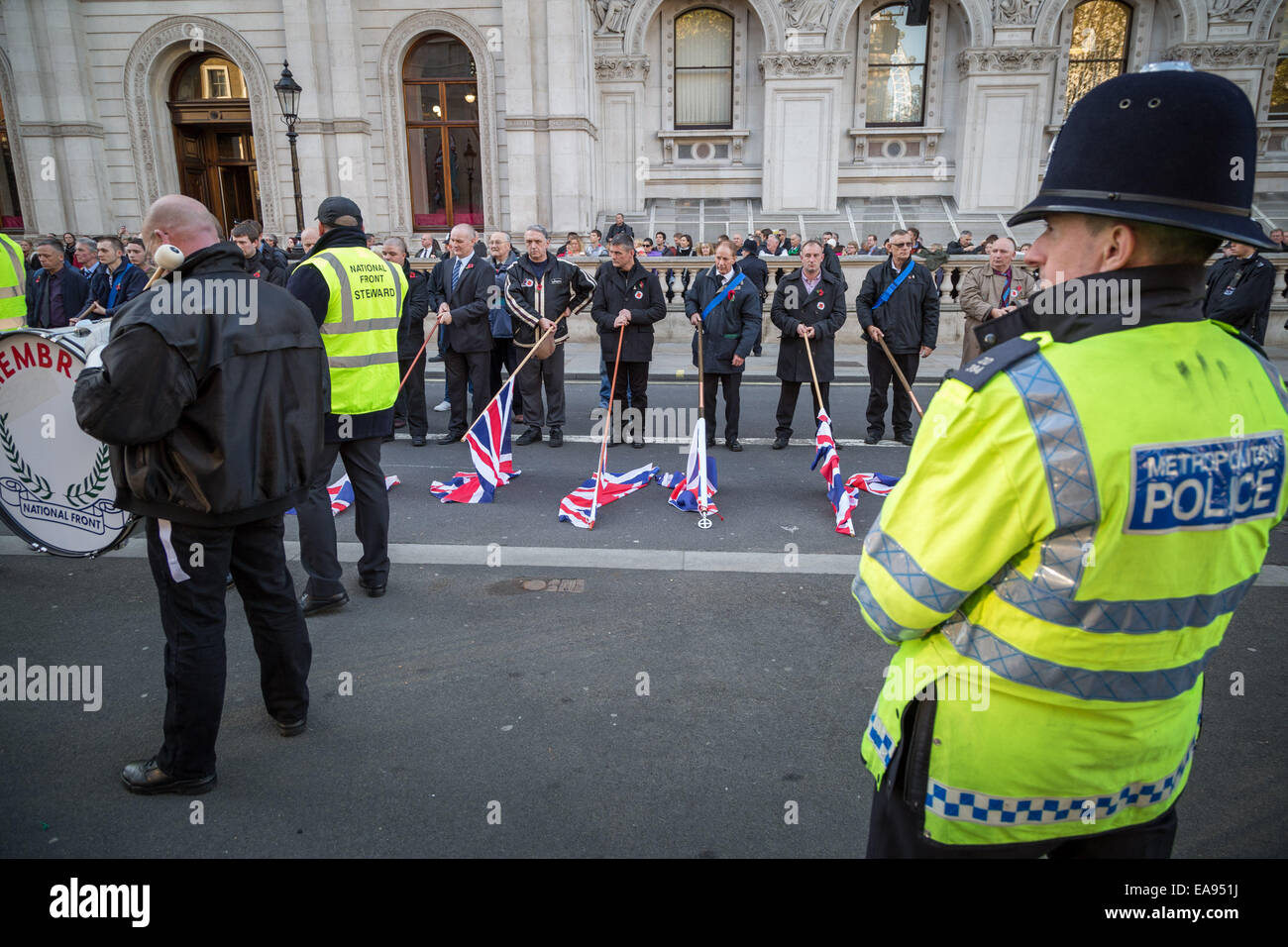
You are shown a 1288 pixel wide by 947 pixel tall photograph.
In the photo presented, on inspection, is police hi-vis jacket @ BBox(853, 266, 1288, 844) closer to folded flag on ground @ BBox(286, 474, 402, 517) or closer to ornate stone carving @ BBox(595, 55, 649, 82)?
folded flag on ground @ BBox(286, 474, 402, 517)

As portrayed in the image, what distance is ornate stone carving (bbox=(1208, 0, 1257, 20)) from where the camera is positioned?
19531mm

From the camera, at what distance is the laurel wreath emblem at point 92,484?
4492 millimetres

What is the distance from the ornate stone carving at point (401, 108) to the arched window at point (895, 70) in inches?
379

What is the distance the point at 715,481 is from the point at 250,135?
21.1m

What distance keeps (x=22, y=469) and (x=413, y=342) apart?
4.92 meters

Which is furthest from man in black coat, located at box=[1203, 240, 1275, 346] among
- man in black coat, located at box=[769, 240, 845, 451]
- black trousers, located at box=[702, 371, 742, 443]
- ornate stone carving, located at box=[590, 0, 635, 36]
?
ornate stone carving, located at box=[590, 0, 635, 36]

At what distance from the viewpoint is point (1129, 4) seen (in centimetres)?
2066

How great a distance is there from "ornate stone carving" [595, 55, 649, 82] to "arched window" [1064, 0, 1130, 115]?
34.7 feet

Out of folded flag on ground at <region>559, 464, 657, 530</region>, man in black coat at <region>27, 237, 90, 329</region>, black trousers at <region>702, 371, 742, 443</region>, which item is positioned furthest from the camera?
man in black coat at <region>27, 237, 90, 329</region>

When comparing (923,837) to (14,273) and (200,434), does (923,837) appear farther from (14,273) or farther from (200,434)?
(14,273)

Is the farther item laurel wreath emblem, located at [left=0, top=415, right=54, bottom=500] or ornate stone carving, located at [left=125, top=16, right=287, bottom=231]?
ornate stone carving, located at [left=125, top=16, right=287, bottom=231]

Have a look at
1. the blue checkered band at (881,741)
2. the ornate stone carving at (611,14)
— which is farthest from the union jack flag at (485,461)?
the ornate stone carving at (611,14)
